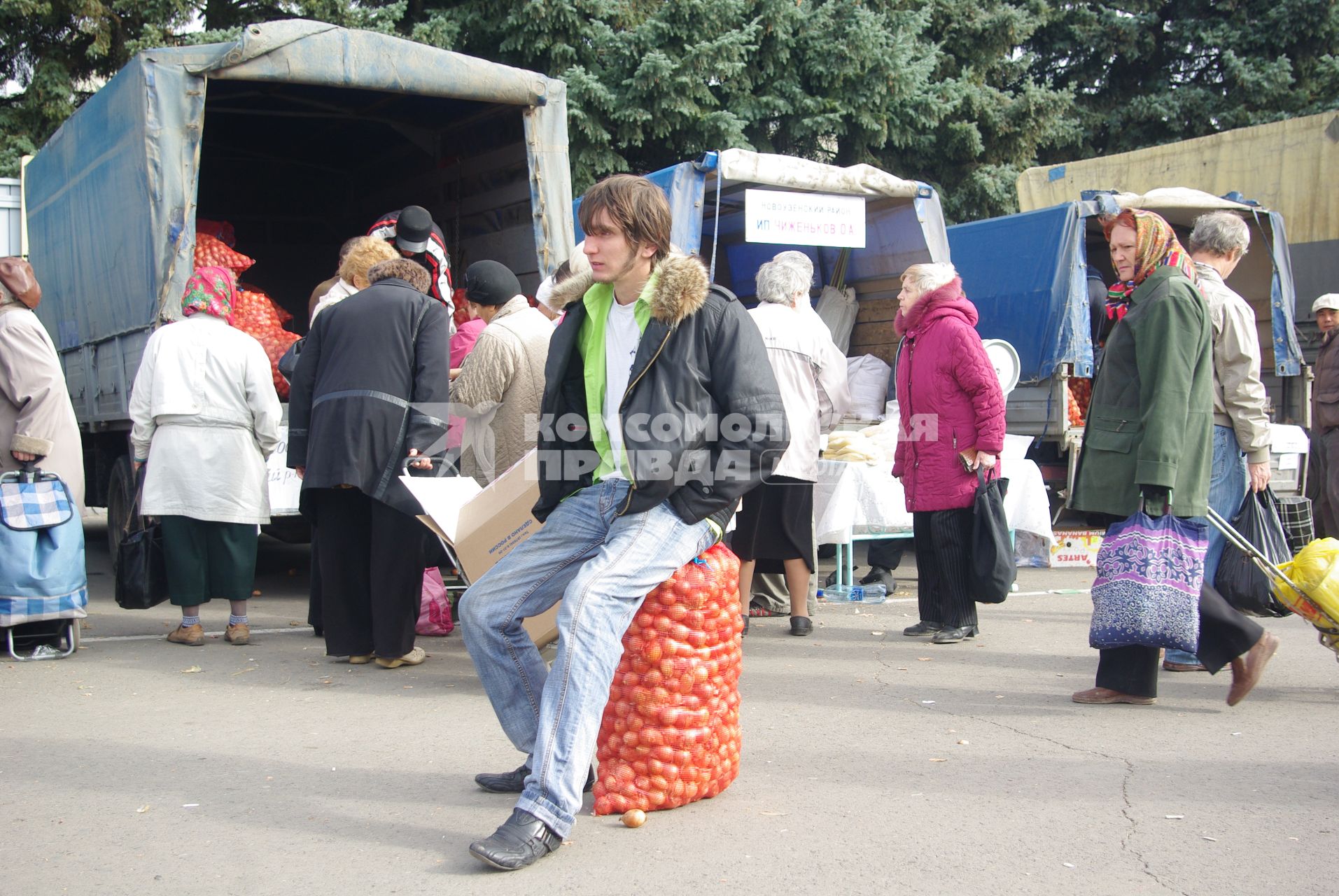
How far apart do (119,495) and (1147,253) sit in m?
7.13

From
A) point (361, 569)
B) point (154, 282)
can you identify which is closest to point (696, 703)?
point (361, 569)

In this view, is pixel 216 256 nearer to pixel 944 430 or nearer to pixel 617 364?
pixel 944 430

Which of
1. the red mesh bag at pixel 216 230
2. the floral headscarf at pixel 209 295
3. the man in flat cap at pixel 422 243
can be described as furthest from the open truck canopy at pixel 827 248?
the red mesh bag at pixel 216 230

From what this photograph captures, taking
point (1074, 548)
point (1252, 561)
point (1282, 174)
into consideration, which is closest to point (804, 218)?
point (1074, 548)

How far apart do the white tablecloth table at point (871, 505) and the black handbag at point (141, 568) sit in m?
3.67

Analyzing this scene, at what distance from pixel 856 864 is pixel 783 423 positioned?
1194 millimetres

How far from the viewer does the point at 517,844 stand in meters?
3.12

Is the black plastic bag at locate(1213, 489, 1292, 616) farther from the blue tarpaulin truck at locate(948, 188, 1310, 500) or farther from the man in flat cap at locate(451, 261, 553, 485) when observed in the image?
the blue tarpaulin truck at locate(948, 188, 1310, 500)

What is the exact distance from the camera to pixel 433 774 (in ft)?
13.1

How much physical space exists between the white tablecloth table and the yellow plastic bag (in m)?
3.01

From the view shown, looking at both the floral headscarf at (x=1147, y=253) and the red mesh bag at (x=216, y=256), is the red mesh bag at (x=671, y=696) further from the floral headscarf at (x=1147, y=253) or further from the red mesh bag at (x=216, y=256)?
the red mesh bag at (x=216, y=256)

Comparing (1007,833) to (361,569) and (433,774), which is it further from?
(361,569)

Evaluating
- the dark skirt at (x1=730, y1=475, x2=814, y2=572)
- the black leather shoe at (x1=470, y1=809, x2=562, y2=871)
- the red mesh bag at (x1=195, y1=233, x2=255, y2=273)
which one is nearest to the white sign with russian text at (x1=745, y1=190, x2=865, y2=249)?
the dark skirt at (x1=730, y1=475, x2=814, y2=572)

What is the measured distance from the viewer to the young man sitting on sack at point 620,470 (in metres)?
3.23
